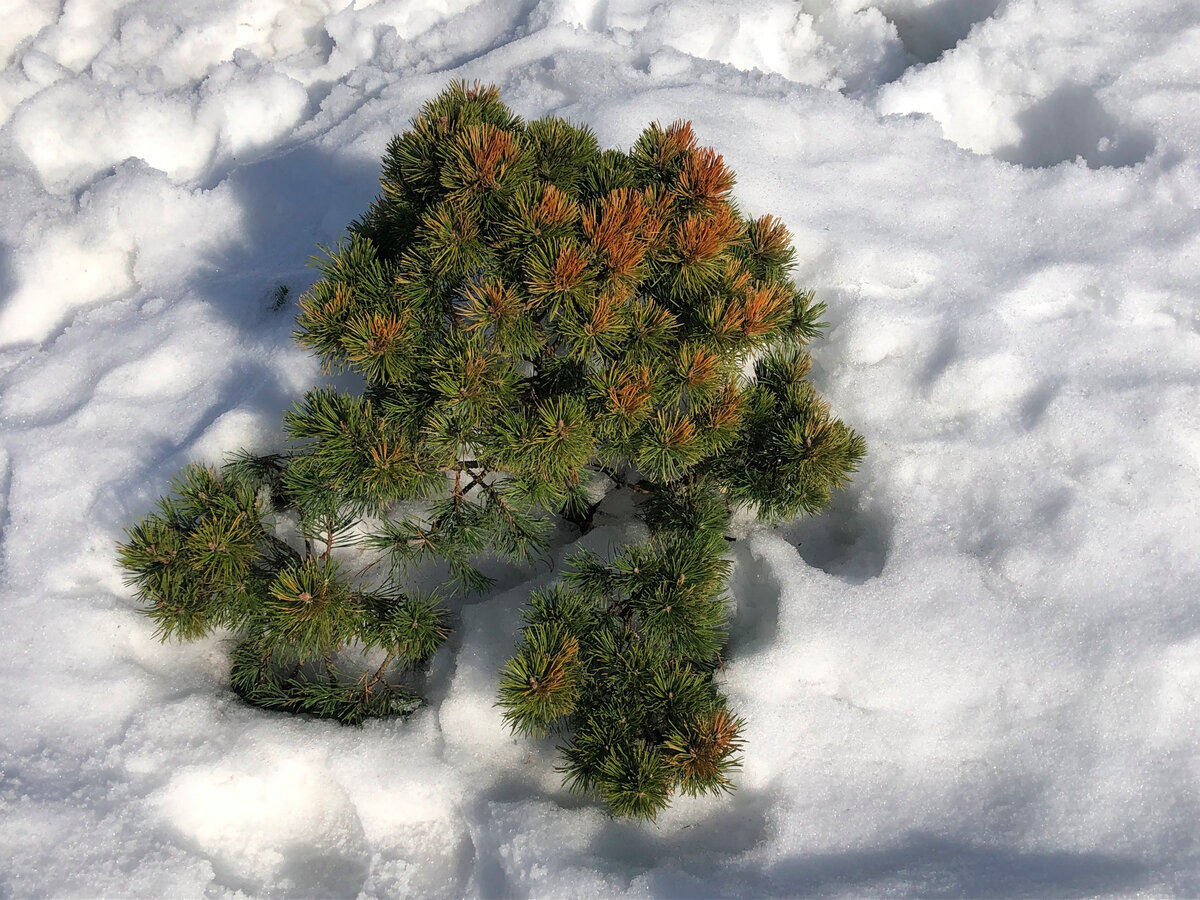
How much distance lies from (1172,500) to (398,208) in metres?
2.56

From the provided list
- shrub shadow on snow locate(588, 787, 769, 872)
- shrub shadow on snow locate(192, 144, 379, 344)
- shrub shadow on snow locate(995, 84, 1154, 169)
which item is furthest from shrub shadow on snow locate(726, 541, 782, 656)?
shrub shadow on snow locate(995, 84, 1154, 169)

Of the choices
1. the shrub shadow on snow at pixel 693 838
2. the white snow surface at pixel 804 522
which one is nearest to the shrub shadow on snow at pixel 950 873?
the white snow surface at pixel 804 522

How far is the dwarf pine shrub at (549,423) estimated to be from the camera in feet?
6.81

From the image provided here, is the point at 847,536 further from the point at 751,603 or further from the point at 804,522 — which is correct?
the point at 751,603

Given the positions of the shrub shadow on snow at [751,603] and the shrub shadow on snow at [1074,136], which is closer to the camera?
the shrub shadow on snow at [751,603]

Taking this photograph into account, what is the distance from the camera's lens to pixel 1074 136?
3994 mm

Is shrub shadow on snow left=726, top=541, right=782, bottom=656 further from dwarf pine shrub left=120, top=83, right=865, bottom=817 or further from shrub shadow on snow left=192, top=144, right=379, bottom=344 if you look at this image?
shrub shadow on snow left=192, top=144, right=379, bottom=344

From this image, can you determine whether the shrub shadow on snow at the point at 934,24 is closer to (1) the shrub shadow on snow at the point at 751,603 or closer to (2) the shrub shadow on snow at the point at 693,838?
(1) the shrub shadow on snow at the point at 751,603

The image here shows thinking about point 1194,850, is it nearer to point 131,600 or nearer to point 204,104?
point 131,600

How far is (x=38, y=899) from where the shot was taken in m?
2.31

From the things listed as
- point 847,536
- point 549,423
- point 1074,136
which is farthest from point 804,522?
point 1074,136

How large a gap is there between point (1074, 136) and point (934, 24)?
3.90ft

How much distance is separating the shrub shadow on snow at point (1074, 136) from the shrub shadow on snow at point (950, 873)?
114 inches

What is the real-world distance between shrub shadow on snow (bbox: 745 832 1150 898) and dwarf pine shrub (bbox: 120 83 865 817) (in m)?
0.35
